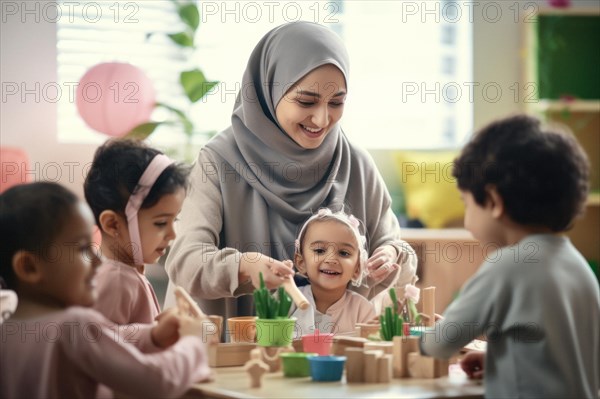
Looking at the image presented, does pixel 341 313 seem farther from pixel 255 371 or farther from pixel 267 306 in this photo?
pixel 255 371

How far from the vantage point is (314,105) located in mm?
2457

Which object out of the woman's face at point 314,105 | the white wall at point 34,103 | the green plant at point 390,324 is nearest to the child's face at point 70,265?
the green plant at point 390,324

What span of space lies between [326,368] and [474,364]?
0.96ft

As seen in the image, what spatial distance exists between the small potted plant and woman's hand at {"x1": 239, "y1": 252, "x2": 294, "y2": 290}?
0.16 m

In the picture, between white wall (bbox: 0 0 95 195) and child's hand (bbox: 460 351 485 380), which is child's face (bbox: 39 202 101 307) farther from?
white wall (bbox: 0 0 95 195)

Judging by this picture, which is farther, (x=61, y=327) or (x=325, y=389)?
(x=325, y=389)

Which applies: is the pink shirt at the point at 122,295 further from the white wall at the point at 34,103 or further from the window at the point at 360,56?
the window at the point at 360,56

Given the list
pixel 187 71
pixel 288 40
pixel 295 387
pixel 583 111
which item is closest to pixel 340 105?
pixel 288 40

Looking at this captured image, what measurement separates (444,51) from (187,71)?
1.39 meters

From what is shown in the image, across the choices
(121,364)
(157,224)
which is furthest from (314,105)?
(121,364)

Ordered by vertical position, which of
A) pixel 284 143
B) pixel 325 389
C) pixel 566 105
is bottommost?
pixel 325 389

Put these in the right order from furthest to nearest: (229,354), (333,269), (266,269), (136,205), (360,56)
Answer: (360,56) → (333,269) → (266,269) → (136,205) → (229,354)

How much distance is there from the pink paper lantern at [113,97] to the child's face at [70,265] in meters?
2.69

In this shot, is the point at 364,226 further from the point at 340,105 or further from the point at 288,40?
the point at 288,40
